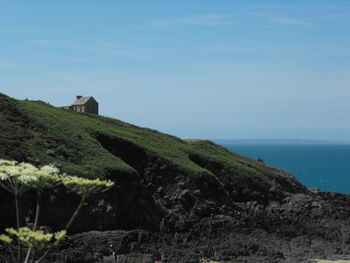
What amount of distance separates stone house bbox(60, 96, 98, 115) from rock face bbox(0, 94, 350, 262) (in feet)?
61.7

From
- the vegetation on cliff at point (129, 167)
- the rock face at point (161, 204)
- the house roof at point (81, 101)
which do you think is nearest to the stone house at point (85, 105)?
the house roof at point (81, 101)

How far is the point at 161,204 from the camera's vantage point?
45688mm

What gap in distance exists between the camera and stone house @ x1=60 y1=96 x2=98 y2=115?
81562mm

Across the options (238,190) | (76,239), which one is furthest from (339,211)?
(76,239)

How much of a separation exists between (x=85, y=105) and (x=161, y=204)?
127 feet

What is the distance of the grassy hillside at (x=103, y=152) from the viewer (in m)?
44.8

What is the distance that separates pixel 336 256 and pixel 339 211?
13.2 meters

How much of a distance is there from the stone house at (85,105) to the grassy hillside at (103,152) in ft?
55.7

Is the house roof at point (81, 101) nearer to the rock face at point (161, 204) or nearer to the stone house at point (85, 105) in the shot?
the stone house at point (85, 105)

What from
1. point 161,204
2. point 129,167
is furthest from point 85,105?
point 161,204

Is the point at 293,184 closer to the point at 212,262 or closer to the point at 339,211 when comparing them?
the point at 339,211

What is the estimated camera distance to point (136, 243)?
36188mm

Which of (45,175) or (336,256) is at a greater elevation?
(45,175)

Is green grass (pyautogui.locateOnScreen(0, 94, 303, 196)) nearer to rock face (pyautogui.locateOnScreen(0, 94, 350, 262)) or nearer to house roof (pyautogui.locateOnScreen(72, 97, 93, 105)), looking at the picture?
rock face (pyautogui.locateOnScreen(0, 94, 350, 262))
